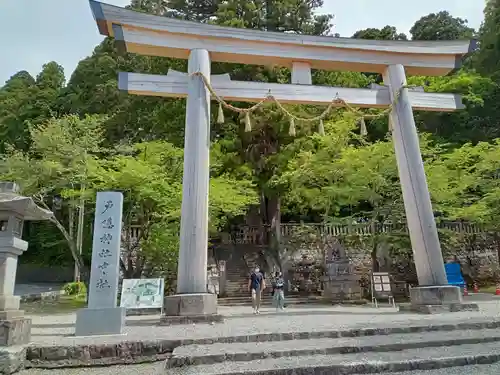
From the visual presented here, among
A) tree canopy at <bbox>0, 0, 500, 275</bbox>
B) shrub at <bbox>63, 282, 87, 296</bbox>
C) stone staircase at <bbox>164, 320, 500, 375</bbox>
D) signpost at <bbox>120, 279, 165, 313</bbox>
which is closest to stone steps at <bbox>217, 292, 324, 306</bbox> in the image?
tree canopy at <bbox>0, 0, 500, 275</bbox>

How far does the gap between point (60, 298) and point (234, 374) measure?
1572 cm

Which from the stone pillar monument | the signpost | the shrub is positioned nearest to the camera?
the stone pillar monument

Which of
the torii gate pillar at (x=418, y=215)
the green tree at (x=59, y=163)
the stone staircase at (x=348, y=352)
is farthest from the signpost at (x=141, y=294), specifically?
the torii gate pillar at (x=418, y=215)

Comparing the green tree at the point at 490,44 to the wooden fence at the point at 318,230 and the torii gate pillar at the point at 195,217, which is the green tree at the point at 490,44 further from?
the torii gate pillar at the point at 195,217

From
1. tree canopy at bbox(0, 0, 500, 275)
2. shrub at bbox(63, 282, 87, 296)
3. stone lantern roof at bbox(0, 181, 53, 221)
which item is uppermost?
tree canopy at bbox(0, 0, 500, 275)

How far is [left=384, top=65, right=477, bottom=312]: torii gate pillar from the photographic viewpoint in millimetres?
8609

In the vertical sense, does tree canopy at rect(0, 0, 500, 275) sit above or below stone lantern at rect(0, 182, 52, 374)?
above

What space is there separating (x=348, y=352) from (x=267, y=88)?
6585 mm

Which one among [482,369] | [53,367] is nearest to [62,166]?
[53,367]

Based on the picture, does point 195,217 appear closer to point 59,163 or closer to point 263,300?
point 263,300

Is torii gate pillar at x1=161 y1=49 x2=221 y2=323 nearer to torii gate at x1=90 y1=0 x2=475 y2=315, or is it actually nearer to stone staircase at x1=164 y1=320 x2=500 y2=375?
torii gate at x1=90 y1=0 x2=475 y2=315

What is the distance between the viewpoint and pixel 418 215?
9.23m

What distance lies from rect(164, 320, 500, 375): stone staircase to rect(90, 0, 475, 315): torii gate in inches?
106

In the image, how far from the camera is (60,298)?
17031 millimetres
